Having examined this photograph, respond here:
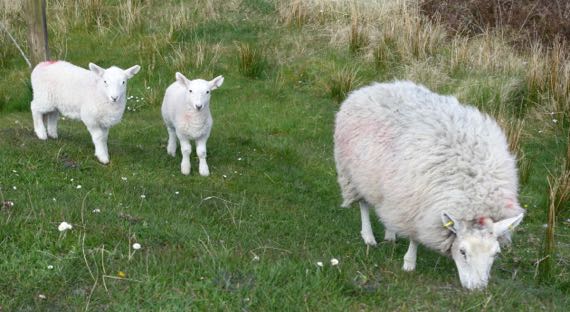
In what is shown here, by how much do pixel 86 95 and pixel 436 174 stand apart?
3633 millimetres

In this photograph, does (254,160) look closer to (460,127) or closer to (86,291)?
(460,127)

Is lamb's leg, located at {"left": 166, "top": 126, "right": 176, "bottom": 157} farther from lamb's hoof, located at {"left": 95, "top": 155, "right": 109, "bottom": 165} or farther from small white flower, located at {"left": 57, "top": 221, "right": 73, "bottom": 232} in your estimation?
small white flower, located at {"left": 57, "top": 221, "right": 73, "bottom": 232}

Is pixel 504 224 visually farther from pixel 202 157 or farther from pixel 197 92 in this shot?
pixel 202 157

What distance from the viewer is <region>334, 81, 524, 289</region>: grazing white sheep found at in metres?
3.92

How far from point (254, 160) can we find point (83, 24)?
6.05 metres

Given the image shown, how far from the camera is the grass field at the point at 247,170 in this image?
3502 millimetres

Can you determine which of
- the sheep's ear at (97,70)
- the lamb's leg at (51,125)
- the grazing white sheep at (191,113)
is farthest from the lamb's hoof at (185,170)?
the lamb's leg at (51,125)

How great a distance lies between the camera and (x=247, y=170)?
270 inches

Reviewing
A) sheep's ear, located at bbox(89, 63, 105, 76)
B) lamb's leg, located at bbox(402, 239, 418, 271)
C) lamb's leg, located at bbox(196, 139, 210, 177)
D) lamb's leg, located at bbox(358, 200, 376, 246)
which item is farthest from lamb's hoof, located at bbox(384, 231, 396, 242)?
sheep's ear, located at bbox(89, 63, 105, 76)

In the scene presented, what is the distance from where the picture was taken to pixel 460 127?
4316 mm

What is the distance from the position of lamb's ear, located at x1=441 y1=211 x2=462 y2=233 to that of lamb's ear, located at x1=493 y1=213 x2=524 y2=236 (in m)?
0.21

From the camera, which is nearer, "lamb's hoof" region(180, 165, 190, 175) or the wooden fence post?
"lamb's hoof" region(180, 165, 190, 175)

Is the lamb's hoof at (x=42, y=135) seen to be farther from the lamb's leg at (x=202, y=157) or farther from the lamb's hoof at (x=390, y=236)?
the lamb's hoof at (x=390, y=236)

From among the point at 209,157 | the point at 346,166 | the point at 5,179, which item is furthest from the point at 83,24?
the point at 346,166
